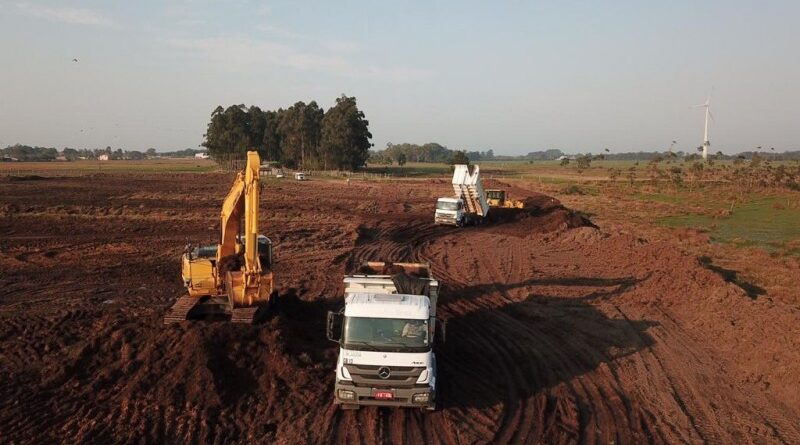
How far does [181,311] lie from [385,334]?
22.6 feet

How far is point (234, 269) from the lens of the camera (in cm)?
1609

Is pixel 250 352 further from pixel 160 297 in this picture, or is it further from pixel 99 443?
pixel 160 297

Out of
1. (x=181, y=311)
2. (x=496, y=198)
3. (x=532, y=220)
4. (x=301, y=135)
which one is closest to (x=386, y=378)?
(x=181, y=311)

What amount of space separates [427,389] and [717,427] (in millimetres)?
6398

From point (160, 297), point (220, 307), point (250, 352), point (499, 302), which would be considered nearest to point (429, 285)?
point (250, 352)

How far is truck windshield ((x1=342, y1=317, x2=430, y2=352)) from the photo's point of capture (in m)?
11.3

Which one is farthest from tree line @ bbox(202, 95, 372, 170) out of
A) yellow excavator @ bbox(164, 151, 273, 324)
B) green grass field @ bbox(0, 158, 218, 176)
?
yellow excavator @ bbox(164, 151, 273, 324)

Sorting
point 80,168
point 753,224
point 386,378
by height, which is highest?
point 80,168

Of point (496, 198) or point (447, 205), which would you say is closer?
point (447, 205)

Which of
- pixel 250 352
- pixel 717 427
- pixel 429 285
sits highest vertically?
pixel 429 285

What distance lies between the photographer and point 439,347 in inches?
620

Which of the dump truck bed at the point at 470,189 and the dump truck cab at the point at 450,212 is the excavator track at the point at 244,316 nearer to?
the dump truck cab at the point at 450,212

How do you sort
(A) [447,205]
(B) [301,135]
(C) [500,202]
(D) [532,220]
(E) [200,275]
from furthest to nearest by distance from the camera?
(B) [301,135]
(C) [500,202]
(D) [532,220]
(A) [447,205]
(E) [200,275]

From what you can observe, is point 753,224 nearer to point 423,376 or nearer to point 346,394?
point 423,376
